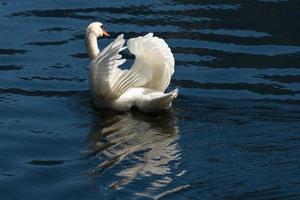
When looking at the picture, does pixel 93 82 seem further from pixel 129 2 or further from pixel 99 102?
pixel 129 2

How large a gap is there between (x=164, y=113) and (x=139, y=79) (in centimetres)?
47

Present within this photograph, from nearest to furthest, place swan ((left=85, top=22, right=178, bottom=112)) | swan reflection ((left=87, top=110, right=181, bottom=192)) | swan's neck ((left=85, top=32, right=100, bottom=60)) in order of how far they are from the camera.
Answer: swan reflection ((left=87, top=110, right=181, bottom=192)) → swan ((left=85, top=22, right=178, bottom=112)) → swan's neck ((left=85, top=32, right=100, bottom=60))

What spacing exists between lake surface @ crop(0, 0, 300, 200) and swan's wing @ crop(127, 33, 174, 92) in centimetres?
35

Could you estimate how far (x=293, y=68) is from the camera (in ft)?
45.0

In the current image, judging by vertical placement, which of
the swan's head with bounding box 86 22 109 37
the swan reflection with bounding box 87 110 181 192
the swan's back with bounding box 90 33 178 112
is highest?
the swan's head with bounding box 86 22 109 37

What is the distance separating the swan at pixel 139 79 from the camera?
12.3 meters

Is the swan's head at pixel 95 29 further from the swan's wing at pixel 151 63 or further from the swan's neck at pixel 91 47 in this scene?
the swan's wing at pixel 151 63

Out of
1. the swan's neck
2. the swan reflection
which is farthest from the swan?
the swan's neck

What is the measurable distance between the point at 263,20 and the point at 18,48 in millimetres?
3525

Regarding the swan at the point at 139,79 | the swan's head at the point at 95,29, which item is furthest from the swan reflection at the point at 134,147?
the swan's head at the point at 95,29

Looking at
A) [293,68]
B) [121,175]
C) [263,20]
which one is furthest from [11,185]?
[263,20]

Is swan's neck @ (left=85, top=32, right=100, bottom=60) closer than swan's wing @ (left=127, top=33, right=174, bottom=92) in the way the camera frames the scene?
No

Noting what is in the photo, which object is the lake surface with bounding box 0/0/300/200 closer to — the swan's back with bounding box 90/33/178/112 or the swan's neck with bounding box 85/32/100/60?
the swan's back with bounding box 90/33/178/112

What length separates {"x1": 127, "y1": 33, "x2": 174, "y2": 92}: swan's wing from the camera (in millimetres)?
12328
